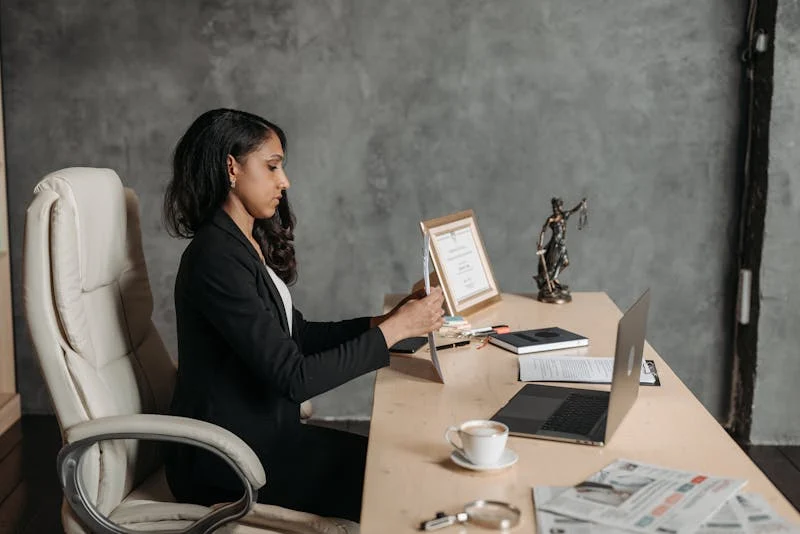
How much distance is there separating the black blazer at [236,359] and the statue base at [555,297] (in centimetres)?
104

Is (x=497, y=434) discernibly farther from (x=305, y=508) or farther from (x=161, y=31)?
(x=161, y=31)

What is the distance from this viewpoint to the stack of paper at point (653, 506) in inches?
48.6

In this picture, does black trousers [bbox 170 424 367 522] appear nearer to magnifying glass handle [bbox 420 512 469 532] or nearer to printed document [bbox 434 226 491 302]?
magnifying glass handle [bbox 420 512 469 532]

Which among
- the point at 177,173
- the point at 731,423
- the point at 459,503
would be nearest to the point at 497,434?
the point at 459,503

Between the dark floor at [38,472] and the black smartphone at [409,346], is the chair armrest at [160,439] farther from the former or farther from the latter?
the dark floor at [38,472]

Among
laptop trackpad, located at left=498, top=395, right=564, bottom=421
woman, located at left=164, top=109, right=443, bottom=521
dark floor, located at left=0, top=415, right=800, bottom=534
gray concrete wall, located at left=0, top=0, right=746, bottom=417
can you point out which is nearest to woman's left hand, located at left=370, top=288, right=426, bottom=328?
woman, located at left=164, top=109, right=443, bottom=521

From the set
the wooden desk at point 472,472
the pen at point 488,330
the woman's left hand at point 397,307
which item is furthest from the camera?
the pen at point 488,330

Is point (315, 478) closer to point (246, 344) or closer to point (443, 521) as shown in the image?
point (246, 344)

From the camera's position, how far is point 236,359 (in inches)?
73.0

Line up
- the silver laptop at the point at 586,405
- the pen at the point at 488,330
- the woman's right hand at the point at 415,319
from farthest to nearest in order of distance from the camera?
the pen at the point at 488,330 → the woman's right hand at the point at 415,319 → the silver laptop at the point at 586,405

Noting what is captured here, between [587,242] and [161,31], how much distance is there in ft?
6.16

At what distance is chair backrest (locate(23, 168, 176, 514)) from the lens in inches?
66.8

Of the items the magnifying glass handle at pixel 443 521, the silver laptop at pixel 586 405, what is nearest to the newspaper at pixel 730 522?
the magnifying glass handle at pixel 443 521

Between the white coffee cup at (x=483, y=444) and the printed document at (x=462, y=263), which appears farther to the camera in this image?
the printed document at (x=462, y=263)
